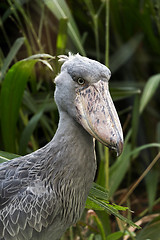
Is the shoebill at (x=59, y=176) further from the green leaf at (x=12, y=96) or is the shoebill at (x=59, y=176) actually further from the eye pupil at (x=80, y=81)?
the green leaf at (x=12, y=96)

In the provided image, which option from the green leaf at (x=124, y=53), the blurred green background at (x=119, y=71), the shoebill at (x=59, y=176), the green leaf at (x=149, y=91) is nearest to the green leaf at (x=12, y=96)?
the blurred green background at (x=119, y=71)

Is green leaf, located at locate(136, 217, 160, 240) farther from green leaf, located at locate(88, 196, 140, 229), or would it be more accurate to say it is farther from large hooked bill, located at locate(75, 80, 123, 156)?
large hooked bill, located at locate(75, 80, 123, 156)

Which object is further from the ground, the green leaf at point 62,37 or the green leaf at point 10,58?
the green leaf at point 10,58

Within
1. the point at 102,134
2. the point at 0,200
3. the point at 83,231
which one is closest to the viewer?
the point at 102,134

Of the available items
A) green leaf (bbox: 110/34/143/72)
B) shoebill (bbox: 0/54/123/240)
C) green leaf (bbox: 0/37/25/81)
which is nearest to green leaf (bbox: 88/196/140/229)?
shoebill (bbox: 0/54/123/240)

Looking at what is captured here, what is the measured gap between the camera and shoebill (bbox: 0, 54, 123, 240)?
3.03 ft

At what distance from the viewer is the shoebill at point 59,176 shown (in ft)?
3.03

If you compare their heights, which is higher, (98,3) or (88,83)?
(88,83)

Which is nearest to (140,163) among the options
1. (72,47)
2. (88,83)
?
(72,47)

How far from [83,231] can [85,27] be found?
1.14 metres

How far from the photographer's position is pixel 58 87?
946 millimetres

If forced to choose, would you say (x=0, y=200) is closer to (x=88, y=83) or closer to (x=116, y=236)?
(x=88, y=83)

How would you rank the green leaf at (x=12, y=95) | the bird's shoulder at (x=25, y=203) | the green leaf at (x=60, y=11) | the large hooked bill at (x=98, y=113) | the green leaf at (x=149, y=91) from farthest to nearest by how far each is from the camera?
the green leaf at (x=149, y=91) → the green leaf at (x=60, y=11) → the green leaf at (x=12, y=95) → the bird's shoulder at (x=25, y=203) → the large hooked bill at (x=98, y=113)

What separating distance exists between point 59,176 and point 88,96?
0.20 metres
